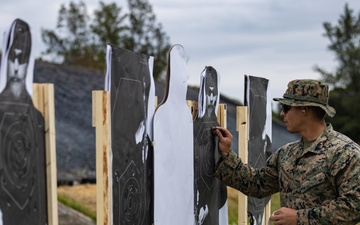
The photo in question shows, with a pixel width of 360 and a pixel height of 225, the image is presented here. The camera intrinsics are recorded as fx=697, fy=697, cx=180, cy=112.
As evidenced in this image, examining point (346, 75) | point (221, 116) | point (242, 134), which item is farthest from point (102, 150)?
point (346, 75)

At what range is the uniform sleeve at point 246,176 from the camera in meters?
4.07

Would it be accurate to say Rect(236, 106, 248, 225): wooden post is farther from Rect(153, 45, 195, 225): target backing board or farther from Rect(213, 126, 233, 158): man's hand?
Rect(153, 45, 195, 225): target backing board

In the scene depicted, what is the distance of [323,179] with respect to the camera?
3.62 m

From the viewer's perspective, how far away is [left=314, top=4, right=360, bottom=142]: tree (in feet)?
101

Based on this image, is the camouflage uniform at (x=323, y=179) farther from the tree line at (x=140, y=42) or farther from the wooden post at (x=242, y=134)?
the tree line at (x=140, y=42)

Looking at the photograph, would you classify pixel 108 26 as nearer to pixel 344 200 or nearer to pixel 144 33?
pixel 144 33

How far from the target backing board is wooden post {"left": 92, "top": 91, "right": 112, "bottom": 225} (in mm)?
510

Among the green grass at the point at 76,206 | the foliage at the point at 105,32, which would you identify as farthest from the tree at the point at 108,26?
the green grass at the point at 76,206

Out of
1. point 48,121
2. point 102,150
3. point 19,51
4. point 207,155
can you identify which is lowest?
point 207,155

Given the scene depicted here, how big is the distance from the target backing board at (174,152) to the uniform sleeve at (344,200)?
65 cm

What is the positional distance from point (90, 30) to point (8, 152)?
111 ft

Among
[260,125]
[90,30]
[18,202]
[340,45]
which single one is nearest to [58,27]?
[90,30]

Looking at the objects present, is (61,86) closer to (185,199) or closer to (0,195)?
(185,199)

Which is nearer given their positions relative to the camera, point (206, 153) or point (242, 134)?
point (206, 153)
